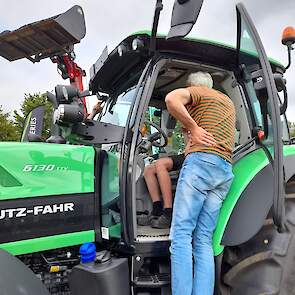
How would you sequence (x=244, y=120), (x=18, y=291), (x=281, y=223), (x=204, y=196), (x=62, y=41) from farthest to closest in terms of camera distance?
1. (x=62, y=41)
2. (x=244, y=120)
3. (x=204, y=196)
4. (x=281, y=223)
5. (x=18, y=291)

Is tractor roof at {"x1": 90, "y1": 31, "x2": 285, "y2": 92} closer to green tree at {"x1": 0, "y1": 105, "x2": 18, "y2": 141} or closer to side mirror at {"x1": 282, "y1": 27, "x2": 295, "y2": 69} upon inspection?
side mirror at {"x1": 282, "y1": 27, "x2": 295, "y2": 69}

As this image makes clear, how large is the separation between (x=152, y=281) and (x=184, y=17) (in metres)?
1.67

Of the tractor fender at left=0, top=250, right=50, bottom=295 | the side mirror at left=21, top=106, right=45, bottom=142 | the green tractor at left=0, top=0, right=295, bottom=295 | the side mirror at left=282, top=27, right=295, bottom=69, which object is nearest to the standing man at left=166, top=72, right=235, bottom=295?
the green tractor at left=0, top=0, right=295, bottom=295

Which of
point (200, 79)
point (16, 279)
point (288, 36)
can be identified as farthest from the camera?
point (200, 79)

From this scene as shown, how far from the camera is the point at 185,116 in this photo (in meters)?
2.46

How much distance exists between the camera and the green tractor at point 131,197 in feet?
7.42

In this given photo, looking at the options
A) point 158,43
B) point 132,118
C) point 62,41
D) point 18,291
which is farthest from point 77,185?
point 62,41

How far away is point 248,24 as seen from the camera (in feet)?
7.97

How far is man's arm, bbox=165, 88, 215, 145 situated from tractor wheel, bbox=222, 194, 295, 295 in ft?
2.33

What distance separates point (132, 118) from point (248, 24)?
996 mm

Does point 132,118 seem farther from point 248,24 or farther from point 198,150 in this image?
point 248,24

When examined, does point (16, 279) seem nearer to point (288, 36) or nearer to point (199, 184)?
point (199, 184)

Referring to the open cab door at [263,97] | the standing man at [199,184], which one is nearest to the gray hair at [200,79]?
the standing man at [199,184]

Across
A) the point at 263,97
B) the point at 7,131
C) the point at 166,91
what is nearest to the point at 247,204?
the point at 263,97
